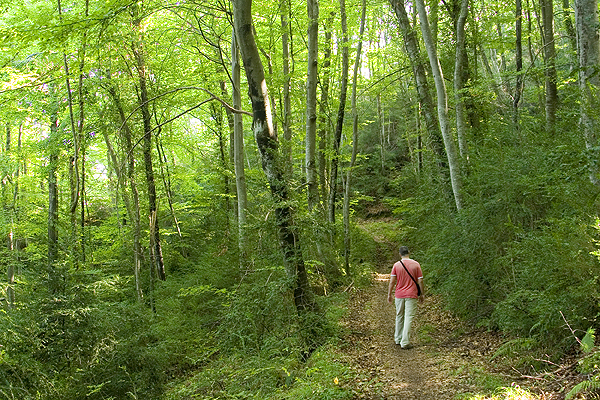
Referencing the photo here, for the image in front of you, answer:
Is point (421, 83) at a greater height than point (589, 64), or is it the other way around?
point (421, 83)

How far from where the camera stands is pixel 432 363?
6004mm

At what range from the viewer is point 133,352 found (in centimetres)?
752

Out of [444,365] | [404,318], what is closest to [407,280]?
[404,318]

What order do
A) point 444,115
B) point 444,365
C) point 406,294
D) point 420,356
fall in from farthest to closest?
point 444,115
point 406,294
point 420,356
point 444,365

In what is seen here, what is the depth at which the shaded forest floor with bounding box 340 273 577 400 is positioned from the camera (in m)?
4.48

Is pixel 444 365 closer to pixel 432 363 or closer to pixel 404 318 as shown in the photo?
pixel 432 363

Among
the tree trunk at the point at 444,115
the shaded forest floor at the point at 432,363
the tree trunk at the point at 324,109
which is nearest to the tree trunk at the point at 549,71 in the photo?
the tree trunk at the point at 444,115

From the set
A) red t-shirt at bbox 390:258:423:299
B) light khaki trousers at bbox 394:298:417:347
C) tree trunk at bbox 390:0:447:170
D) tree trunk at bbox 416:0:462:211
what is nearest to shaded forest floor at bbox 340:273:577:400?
light khaki trousers at bbox 394:298:417:347

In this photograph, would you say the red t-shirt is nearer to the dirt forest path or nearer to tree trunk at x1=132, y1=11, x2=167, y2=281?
the dirt forest path

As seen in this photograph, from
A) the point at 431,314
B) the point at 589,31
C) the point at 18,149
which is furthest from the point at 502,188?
the point at 18,149

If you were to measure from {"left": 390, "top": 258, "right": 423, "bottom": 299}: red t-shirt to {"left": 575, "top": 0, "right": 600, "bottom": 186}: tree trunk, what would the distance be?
3171 mm

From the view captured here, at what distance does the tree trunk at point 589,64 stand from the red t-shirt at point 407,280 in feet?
10.4

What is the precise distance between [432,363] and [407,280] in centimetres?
158

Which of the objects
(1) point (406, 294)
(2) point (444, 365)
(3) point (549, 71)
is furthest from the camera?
(3) point (549, 71)
